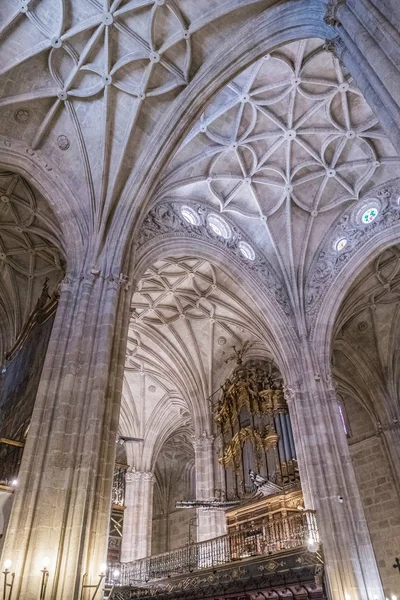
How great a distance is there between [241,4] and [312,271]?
31.0ft

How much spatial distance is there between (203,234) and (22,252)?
23.8 ft

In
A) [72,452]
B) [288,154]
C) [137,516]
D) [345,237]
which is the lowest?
[72,452]

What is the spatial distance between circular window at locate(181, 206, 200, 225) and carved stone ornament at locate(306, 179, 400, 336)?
16.3ft

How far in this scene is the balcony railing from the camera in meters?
11.9

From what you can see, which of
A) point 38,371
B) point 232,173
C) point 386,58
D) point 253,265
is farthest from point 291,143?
point 38,371

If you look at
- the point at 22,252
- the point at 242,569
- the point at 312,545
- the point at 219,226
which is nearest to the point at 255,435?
the point at 242,569

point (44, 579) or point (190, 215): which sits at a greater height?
point (190, 215)

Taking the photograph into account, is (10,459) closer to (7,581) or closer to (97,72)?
(7,581)

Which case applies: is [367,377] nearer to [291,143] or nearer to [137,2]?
[291,143]

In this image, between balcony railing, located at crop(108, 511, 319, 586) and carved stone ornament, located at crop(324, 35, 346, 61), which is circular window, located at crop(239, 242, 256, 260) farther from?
carved stone ornament, located at crop(324, 35, 346, 61)

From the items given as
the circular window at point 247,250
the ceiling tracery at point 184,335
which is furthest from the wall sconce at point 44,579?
the circular window at point 247,250

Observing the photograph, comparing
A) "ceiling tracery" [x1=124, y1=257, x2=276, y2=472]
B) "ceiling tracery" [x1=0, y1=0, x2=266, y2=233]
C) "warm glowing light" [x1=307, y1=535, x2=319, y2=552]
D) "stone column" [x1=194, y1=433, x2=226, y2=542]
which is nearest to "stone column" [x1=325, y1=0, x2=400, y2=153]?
"ceiling tracery" [x1=0, y1=0, x2=266, y2=233]

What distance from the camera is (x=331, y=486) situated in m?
12.3

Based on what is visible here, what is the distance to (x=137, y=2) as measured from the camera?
11070mm
